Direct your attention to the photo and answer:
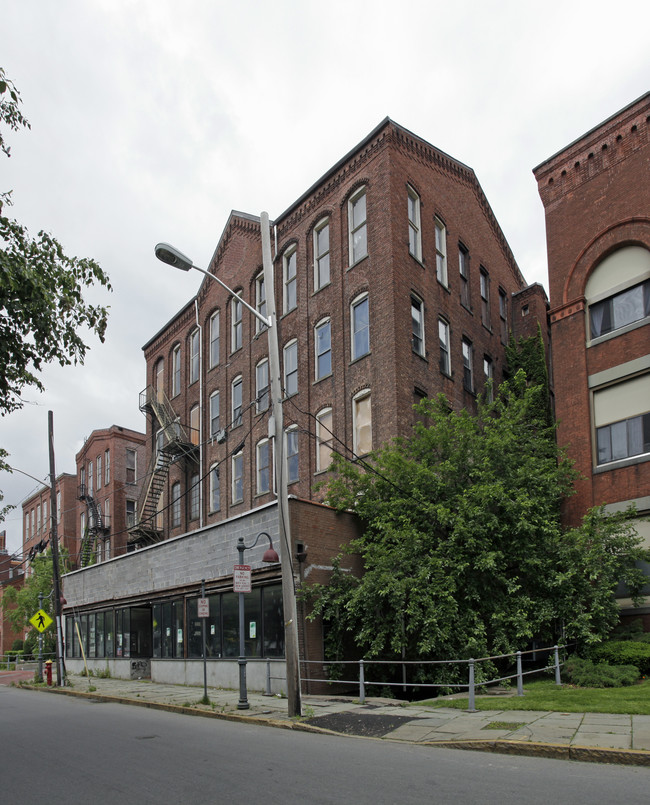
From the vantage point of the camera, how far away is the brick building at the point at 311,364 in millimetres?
23359

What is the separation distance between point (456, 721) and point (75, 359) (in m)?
8.56

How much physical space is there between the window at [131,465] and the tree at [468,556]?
35.2m

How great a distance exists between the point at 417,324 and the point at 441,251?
14.6 ft

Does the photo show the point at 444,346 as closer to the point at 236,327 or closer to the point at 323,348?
the point at 323,348

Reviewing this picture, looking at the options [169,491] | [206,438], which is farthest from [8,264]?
[169,491]

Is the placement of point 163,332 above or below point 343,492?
above

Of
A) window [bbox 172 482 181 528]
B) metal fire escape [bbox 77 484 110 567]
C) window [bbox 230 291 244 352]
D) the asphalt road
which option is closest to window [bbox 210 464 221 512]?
window [bbox 172 482 181 528]

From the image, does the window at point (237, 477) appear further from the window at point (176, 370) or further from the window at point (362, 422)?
the window at point (362, 422)

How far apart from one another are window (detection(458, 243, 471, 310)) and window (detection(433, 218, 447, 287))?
4.57ft

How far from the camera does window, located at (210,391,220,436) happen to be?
1319 inches

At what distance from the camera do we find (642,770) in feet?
27.4

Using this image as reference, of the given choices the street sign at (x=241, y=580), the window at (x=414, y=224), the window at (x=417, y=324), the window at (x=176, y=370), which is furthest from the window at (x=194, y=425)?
the street sign at (x=241, y=580)

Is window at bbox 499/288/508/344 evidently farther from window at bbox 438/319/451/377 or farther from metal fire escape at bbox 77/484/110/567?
metal fire escape at bbox 77/484/110/567

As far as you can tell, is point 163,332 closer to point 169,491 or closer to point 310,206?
point 169,491
